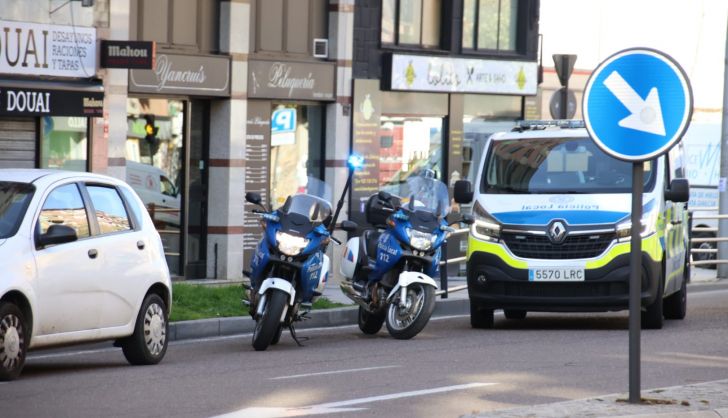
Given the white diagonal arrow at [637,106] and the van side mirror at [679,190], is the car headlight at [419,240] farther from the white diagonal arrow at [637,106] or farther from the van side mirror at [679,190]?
the white diagonal arrow at [637,106]

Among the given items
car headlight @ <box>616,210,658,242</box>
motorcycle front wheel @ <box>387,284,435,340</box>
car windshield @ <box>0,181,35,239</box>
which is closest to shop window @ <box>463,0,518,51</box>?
car headlight @ <box>616,210,658,242</box>

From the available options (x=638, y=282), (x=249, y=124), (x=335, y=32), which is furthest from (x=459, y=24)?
(x=638, y=282)

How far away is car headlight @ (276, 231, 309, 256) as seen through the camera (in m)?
14.6

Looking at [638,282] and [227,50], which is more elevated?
[227,50]

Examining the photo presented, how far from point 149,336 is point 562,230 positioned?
498 cm

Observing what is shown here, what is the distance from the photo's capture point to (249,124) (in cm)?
2303

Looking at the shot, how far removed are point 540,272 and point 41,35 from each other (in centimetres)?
731

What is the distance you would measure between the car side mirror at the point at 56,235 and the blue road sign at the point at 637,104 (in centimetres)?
412

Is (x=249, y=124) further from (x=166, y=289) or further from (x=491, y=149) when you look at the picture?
(x=166, y=289)

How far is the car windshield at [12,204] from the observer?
11.6 metres

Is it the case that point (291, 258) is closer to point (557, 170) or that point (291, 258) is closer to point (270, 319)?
point (270, 319)

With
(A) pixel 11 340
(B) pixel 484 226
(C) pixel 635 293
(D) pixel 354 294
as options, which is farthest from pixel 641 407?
(B) pixel 484 226

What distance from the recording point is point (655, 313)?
16594mm

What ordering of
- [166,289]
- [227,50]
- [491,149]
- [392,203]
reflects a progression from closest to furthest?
[166,289], [392,203], [491,149], [227,50]
